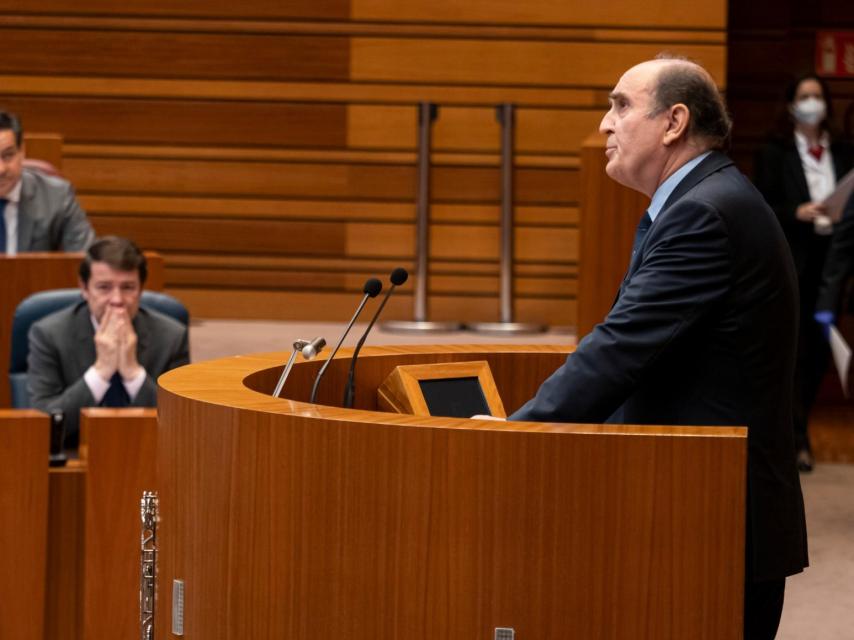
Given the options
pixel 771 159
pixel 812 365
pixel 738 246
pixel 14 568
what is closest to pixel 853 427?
pixel 812 365

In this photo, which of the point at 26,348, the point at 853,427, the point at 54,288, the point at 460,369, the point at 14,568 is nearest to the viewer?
the point at 460,369

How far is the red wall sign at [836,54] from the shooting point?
6.68 metres

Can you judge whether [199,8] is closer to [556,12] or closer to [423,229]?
[423,229]

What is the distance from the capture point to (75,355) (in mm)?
3840

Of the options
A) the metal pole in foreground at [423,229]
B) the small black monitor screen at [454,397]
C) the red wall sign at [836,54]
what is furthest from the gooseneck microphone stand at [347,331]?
the red wall sign at [836,54]

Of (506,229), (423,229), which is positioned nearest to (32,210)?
(423,229)

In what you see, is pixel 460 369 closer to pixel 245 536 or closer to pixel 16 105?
pixel 245 536

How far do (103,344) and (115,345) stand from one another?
30mm

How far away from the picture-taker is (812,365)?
532 centimetres

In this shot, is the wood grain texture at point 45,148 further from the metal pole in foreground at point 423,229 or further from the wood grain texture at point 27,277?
the wood grain texture at point 27,277

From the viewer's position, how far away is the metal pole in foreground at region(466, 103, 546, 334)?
6539 mm

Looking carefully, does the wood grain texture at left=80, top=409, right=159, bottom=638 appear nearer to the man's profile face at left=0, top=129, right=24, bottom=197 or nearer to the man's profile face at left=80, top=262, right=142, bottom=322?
the man's profile face at left=80, top=262, right=142, bottom=322

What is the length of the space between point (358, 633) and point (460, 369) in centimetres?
57

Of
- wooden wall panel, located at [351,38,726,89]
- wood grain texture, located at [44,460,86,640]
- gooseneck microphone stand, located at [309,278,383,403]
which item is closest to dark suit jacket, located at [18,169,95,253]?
wooden wall panel, located at [351,38,726,89]
